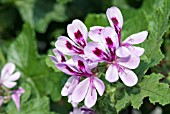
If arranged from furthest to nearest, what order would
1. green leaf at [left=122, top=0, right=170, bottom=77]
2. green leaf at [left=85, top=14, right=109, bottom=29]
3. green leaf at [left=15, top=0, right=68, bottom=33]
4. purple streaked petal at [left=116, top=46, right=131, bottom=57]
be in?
green leaf at [left=15, top=0, right=68, bottom=33] → green leaf at [left=85, top=14, right=109, bottom=29] → green leaf at [left=122, top=0, right=170, bottom=77] → purple streaked petal at [left=116, top=46, right=131, bottom=57]

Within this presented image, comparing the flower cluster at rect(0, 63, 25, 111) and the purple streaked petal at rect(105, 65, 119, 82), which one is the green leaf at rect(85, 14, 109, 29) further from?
the purple streaked petal at rect(105, 65, 119, 82)

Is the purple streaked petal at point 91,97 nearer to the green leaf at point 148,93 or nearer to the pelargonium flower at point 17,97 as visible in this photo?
the green leaf at point 148,93

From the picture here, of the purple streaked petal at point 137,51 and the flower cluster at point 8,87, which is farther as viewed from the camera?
the flower cluster at point 8,87

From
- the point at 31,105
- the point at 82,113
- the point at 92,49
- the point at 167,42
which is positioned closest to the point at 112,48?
the point at 92,49

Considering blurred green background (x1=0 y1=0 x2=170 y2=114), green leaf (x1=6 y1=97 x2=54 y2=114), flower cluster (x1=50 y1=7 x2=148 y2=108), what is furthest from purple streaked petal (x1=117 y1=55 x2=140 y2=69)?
blurred green background (x1=0 y1=0 x2=170 y2=114)

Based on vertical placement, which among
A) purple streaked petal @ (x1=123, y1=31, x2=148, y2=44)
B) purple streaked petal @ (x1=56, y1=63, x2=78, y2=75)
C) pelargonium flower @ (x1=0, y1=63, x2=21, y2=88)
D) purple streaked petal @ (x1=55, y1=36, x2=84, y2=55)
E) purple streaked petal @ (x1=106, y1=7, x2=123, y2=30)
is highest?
purple streaked petal @ (x1=106, y1=7, x2=123, y2=30)

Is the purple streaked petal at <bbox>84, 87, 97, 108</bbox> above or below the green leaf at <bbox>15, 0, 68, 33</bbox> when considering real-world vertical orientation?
above

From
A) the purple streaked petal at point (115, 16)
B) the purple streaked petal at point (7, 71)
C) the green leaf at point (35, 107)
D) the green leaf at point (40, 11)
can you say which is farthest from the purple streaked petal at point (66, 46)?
the green leaf at point (40, 11)
